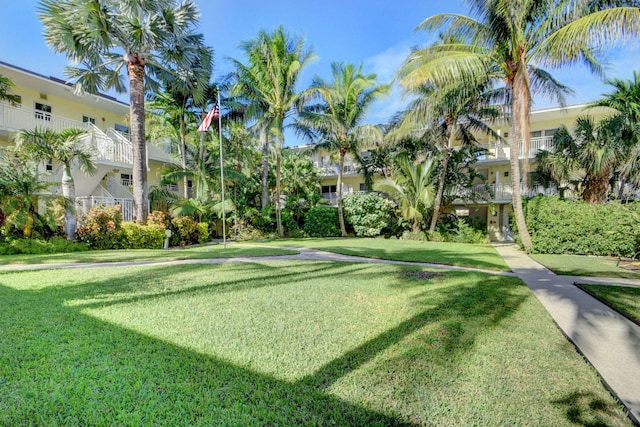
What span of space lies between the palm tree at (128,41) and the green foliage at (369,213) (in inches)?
483

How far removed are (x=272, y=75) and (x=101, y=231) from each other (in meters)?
12.5

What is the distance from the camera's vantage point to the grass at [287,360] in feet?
7.77

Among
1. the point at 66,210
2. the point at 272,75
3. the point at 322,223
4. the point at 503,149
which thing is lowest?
the point at 322,223

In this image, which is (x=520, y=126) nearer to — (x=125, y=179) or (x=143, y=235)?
(x=143, y=235)

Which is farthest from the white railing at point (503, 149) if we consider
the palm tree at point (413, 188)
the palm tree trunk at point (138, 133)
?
the palm tree trunk at point (138, 133)

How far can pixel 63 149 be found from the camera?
12062mm

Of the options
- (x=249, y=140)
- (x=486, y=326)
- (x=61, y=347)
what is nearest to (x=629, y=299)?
(x=486, y=326)

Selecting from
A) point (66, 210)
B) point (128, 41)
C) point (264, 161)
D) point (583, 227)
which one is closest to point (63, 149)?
point (66, 210)

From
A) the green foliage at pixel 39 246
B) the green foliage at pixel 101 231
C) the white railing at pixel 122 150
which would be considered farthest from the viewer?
the white railing at pixel 122 150

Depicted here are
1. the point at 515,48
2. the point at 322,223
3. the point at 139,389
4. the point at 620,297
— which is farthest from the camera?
the point at 322,223

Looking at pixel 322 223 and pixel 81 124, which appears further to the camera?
pixel 322 223

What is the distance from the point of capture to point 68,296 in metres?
5.33

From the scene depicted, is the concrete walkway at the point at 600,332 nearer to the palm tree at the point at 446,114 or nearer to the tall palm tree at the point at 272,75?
the palm tree at the point at 446,114

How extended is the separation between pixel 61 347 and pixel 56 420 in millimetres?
1439
